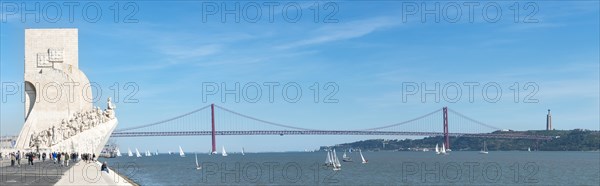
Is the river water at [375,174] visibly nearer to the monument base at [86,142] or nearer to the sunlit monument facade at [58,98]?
the monument base at [86,142]

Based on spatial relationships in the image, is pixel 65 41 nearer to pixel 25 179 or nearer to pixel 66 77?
pixel 66 77

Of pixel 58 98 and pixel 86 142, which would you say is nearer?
pixel 86 142

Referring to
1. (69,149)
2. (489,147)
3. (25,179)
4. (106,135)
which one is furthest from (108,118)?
(489,147)

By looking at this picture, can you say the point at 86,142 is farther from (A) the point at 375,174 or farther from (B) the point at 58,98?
(A) the point at 375,174

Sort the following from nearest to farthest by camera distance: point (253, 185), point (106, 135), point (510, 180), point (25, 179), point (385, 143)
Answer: point (25, 179), point (253, 185), point (510, 180), point (106, 135), point (385, 143)

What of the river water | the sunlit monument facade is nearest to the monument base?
the sunlit monument facade

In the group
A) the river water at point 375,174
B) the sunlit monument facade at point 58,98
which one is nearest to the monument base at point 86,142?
the sunlit monument facade at point 58,98

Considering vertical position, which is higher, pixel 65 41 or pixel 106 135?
pixel 65 41

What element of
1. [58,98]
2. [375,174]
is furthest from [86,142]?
[375,174]

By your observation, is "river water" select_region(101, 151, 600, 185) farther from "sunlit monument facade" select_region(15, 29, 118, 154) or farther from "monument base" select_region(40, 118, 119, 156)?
"sunlit monument facade" select_region(15, 29, 118, 154)
